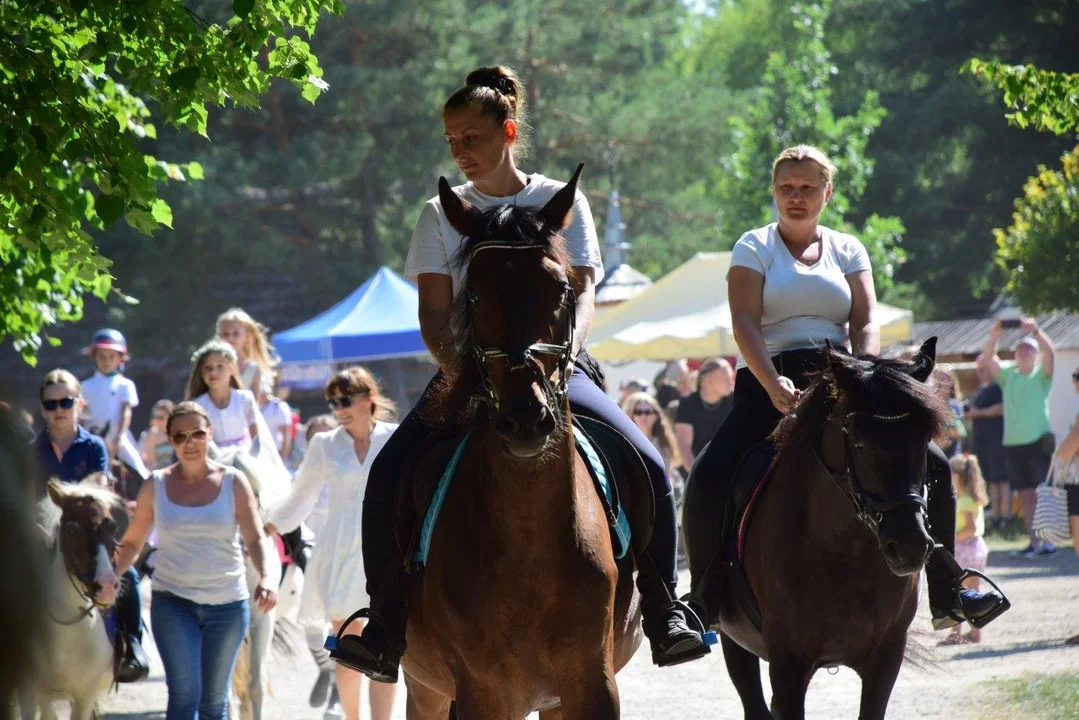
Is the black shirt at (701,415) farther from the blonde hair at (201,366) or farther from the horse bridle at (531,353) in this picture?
the horse bridle at (531,353)

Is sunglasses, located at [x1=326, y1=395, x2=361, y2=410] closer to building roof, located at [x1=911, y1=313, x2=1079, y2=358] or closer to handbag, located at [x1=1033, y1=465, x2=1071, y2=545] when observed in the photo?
handbag, located at [x1=1033, y1=465, x2=1071, y2=545]

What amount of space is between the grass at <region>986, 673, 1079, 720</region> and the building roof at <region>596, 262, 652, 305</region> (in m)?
18.3

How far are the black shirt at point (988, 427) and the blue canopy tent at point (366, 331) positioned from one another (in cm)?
788

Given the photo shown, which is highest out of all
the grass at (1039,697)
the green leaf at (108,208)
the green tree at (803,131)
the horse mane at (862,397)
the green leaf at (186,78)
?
the green tree at (803,131)

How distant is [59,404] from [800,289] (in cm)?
615

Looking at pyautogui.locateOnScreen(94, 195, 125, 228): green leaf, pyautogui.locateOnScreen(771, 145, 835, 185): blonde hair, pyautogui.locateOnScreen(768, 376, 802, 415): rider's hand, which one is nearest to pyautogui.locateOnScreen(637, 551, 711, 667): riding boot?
pyautogui.locateOnScreen(768, 376, 802, 415): rider's hand

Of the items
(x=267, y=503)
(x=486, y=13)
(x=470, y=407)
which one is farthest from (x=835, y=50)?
(x=470, y=407)

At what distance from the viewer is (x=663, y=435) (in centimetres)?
1708

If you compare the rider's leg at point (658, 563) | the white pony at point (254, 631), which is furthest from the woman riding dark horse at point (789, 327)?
the white pony at point (254, 631)

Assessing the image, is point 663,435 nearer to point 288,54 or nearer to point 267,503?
point 267,503

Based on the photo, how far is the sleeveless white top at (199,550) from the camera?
8.61 meters

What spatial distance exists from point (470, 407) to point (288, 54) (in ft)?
10.0

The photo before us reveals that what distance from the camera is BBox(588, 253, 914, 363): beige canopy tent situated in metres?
19.8

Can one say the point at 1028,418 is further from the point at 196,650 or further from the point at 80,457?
the point at 196,650
